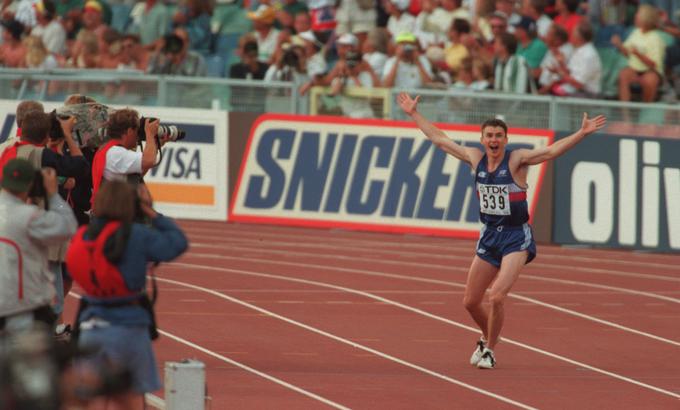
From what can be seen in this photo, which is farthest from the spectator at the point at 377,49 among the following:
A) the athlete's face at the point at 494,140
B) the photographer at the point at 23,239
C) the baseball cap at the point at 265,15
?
the photographer at the point at 23,239

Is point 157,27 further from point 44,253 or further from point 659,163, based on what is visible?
point 44,253

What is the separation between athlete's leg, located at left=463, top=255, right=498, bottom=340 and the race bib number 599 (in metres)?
0.40

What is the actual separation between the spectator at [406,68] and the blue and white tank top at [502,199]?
973 centimetres

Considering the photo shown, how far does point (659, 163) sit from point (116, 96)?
Result: 25.0 feet

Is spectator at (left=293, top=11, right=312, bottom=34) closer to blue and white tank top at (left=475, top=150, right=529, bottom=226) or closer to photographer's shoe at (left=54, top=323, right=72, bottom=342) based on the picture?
blue and white tank top at (left=475, top=150, right=529, bottom=226)

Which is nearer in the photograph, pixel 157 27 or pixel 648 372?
pixel 648 372

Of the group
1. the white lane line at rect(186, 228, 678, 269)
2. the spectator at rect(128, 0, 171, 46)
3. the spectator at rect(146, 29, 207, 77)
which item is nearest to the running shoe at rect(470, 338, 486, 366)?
the white lane line at rect(186, 228, 678, 269)

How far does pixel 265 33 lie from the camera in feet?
85.9

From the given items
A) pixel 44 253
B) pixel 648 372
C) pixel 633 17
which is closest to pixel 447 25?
pixel 633 17

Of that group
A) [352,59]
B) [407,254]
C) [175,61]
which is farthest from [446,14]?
[407,254]

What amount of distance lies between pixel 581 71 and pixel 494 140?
9462 mm

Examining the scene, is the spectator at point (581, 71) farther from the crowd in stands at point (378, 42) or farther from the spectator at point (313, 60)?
the spectator at point (313, 60)

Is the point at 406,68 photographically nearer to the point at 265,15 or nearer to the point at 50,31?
the point at 265,15

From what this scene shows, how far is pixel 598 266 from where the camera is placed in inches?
806
